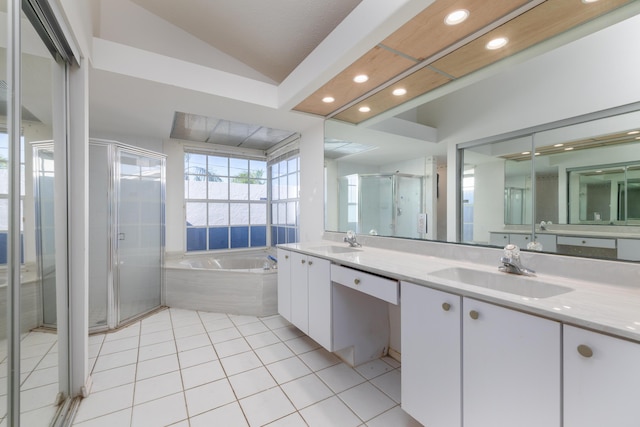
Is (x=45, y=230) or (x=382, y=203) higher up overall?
(x=382, y=203)

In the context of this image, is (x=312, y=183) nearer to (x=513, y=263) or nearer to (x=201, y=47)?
(x=201, y=47)

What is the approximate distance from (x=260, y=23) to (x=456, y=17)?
168cm

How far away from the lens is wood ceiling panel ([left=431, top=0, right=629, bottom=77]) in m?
1.24

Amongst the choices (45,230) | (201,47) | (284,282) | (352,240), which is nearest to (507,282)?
(352,240)

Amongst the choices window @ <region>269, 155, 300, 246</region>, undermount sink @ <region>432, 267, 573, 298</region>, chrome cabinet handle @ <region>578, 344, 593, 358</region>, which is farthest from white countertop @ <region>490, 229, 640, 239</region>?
window @ <region>269, 155, 300, 246</region>

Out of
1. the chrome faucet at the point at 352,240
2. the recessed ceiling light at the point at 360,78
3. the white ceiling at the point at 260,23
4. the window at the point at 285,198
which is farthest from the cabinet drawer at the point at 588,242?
the window at the point at 285,198

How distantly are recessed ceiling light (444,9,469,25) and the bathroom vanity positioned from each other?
1.36 metres

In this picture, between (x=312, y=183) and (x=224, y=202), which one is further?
(x=224, y=202)

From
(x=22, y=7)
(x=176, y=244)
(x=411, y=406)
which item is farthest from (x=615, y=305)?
(x=176, y=244)

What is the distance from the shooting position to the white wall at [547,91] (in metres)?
1.16

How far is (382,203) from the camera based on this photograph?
7.84ft

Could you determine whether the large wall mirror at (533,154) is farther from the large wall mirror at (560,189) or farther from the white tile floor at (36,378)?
the white tile floor at (36,378)

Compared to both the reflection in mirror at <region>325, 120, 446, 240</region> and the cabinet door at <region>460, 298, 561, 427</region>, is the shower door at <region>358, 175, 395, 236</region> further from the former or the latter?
the cabinet door at <region>460, 298, 561, 427</region>

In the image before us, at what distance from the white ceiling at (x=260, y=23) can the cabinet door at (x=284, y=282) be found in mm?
1976
